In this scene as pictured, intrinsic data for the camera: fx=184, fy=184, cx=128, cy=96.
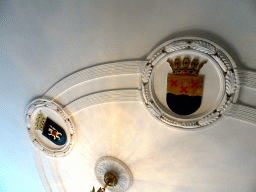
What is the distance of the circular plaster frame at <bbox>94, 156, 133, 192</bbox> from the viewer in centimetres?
411

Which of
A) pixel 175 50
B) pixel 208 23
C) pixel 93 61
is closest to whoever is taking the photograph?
pixel 208 23

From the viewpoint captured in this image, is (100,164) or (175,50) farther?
(100,164)

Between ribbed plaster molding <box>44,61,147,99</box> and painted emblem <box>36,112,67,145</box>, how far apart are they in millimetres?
597

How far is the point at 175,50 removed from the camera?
9.46ft

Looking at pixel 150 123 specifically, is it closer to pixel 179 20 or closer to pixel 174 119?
pixel 174 119

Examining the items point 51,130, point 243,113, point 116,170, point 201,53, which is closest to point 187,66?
point 201,53

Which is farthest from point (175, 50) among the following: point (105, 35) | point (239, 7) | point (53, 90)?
point (53, 90)

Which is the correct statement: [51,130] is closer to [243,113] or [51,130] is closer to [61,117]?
[61,117]

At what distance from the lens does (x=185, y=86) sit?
9.62 feet

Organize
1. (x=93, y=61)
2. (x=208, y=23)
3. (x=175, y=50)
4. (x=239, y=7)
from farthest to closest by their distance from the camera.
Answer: (x=93, y=61) < (x=175, y=50) < (x=208, y=23) < (x=239, y=7)

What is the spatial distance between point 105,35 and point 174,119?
1894mm

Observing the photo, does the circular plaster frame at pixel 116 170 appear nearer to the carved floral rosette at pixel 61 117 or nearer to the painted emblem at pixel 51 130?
the carved floral rosette at pixel 61 117

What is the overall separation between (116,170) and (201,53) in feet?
10.0

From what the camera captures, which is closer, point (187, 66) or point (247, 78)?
point (247, 78)
